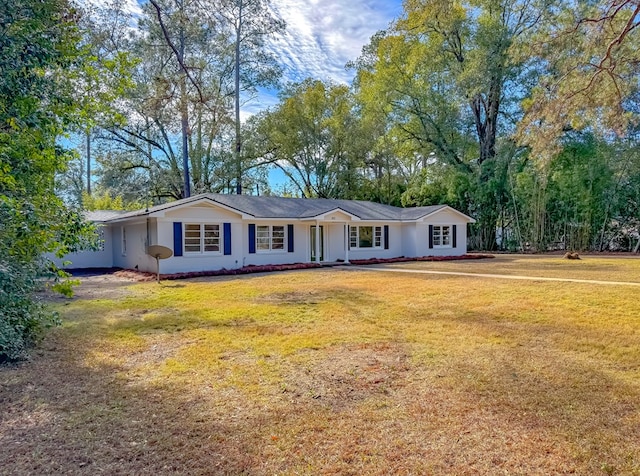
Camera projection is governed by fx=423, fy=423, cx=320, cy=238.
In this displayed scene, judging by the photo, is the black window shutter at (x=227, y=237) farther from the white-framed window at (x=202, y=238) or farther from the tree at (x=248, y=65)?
the tree at (x=248, y=65)

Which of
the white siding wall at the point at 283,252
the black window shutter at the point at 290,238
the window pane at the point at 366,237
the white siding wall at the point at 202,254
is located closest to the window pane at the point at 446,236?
the window pane at the point at 366,237

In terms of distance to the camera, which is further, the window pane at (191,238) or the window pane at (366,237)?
the window pane at (366,237)

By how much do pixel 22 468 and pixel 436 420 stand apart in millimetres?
2986

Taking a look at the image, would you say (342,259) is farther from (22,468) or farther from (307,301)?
(22,468)

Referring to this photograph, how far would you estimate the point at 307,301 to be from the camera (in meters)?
9.00

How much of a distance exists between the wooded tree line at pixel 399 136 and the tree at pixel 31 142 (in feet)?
42.7

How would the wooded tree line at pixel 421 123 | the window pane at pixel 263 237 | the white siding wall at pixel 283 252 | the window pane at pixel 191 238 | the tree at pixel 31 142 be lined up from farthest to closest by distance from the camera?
1. the window pane at pixel 263 237
2. the white siding wall at pixel 283 252
3. the window pane at pixel 191 238
4. the wooded tree line at pixel 421 123
5. the tree at pixel 31 142

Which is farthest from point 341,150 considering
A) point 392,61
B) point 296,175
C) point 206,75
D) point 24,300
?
point 24,300

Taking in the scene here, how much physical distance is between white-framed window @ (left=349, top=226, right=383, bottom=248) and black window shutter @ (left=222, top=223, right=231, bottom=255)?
628 centimetres

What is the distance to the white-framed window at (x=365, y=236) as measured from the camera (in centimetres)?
2039

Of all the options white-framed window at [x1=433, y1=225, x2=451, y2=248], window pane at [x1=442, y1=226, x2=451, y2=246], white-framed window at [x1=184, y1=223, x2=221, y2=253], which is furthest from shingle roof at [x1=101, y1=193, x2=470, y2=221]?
window pane at [x1=442, y1=226, x2=451, y2=246]

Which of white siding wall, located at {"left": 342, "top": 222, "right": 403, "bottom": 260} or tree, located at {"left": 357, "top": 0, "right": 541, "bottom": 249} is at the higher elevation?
tree, located at {"left": 357, "top": 0, "right": 541, "bottom": 249}

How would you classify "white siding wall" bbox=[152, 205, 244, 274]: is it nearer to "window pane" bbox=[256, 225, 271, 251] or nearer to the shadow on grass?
"window pane" bbox=[256, 225, 271, 251]

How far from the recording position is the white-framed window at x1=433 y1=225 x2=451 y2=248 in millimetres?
21797
